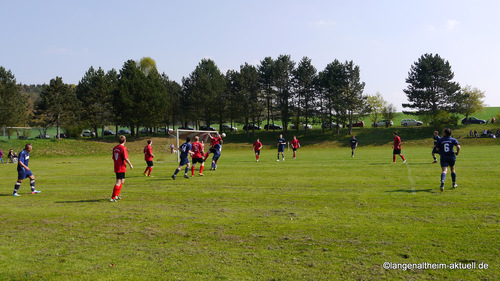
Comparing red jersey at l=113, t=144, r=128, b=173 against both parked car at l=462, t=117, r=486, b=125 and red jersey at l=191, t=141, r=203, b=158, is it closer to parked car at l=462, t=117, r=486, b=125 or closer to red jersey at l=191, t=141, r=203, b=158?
red jersey at l=191, t=141, r=203, b=158

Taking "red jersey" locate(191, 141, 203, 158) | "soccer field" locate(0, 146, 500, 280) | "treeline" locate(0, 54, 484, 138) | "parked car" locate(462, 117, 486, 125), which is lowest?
"soccer field" locate(0, 146, 500, 280)

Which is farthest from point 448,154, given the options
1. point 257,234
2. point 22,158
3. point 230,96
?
point 230,96

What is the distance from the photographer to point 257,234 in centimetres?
742

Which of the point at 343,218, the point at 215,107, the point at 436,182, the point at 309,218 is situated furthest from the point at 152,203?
the point at 215,107

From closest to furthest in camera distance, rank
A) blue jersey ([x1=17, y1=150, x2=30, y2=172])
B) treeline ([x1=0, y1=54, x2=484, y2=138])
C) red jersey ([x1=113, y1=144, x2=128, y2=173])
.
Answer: red jersey ([x1=113, y1=144, x2=128, y2=173]) < blue jersey ([x1=17, y1=150, x2=30, y2=172]) < treeline ([x1=0, y1=54, x2=484, y2=138])

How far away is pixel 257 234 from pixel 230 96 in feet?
209

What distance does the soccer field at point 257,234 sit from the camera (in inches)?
218

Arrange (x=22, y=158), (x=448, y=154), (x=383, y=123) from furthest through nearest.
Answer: (x=383, y=123), (x=22, y=158), (x=448, y=154)

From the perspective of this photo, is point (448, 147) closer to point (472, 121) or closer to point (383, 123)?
point (472, 121)

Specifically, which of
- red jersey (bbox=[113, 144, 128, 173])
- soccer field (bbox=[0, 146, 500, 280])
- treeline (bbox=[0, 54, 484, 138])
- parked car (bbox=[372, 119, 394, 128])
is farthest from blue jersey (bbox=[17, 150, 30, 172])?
parked car (bbox=[372, 119, 394, 128])

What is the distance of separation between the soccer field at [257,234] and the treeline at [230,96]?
49.9 meters

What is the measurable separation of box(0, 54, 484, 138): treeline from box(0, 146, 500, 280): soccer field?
49907mm

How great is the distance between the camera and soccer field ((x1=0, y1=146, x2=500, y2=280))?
218 inches

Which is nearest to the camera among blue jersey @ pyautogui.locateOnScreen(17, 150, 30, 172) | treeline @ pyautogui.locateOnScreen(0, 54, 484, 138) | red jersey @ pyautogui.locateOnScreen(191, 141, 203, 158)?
blue jersey @ pyautogui.locateOnScreen(17, 150, 30, 172)
